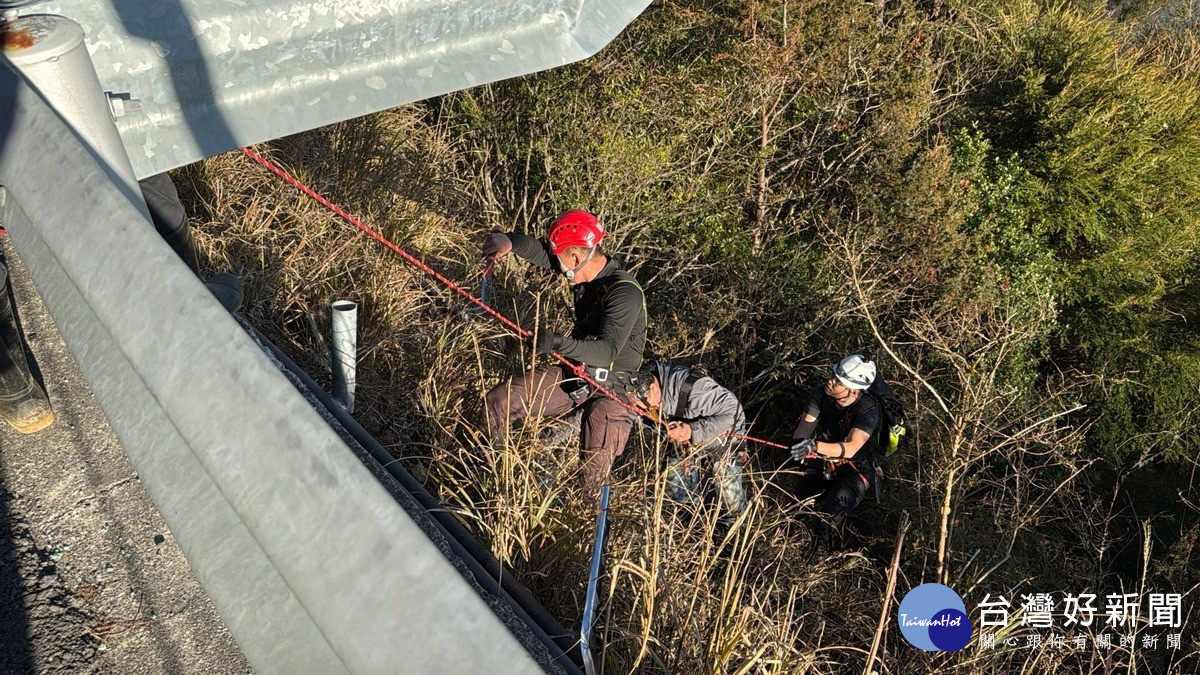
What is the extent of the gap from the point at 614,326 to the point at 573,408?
505mm

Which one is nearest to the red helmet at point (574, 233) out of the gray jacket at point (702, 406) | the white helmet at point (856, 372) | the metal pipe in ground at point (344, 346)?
the gray jacket at point (702, 406)

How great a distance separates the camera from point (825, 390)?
6.27 metres

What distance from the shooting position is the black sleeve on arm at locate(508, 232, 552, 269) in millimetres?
5125

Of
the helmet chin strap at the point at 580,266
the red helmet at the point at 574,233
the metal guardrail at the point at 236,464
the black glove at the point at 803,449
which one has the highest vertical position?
the metal guardrail at the point at 236,464

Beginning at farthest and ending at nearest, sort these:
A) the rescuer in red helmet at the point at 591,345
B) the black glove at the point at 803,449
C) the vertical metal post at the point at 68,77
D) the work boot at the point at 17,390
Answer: the black glove at the point at 803,449 < the rescuer in red helmet at the point at 591,345 < the work boot at the point at 17,390 < the vertical metal post at the point at 68,77

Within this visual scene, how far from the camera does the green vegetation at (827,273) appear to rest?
384cm

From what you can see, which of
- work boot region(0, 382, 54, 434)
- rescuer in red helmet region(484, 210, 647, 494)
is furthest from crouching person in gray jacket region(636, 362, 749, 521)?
work boot region(0, 382, 54, 434)

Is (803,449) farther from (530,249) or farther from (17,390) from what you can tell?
(17,390)

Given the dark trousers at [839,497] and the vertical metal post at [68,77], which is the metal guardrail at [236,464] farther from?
the dark trousers at [839,497]

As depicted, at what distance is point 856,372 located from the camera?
5.88 metres

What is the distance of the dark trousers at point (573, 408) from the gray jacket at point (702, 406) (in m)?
0.42

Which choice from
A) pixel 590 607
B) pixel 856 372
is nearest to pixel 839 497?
pixel 856 372

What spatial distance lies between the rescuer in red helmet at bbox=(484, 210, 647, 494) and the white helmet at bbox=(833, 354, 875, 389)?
1.62m

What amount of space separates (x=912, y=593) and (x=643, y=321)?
187 centimetres
